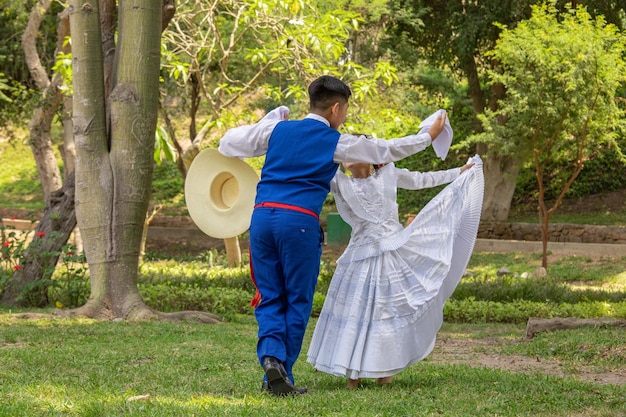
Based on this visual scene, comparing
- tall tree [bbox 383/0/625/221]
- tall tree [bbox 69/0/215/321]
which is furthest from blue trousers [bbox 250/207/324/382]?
tall tree [bbox 383/0/625/221]

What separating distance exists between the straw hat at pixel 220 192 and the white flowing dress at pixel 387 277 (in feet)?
2.30

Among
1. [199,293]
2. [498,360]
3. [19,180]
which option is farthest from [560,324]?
[19,180]

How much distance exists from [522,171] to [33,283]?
52.6 ft

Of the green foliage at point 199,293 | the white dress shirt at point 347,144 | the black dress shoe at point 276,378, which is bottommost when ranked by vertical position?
the green foliage at point 199,293

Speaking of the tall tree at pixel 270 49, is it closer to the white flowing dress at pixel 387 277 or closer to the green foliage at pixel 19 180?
the white flowing dress at pixel 387 277

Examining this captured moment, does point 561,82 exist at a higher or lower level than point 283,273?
higher

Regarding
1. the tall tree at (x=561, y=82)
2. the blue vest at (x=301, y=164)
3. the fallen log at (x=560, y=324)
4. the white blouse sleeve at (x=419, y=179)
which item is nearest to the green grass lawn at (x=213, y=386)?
the fallen log at (x=560, y=324)

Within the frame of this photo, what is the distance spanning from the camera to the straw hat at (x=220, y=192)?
242 inches

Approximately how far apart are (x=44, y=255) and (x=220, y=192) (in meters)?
5.17

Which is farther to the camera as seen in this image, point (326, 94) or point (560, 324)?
point (560, 324)

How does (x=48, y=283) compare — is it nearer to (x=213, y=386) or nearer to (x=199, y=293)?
(x=199, y=293)

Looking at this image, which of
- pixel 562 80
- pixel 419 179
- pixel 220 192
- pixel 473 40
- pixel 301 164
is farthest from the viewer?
pixel 473 40

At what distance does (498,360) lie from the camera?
779cm

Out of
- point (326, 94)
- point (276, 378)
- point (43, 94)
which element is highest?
point (43, 94)
